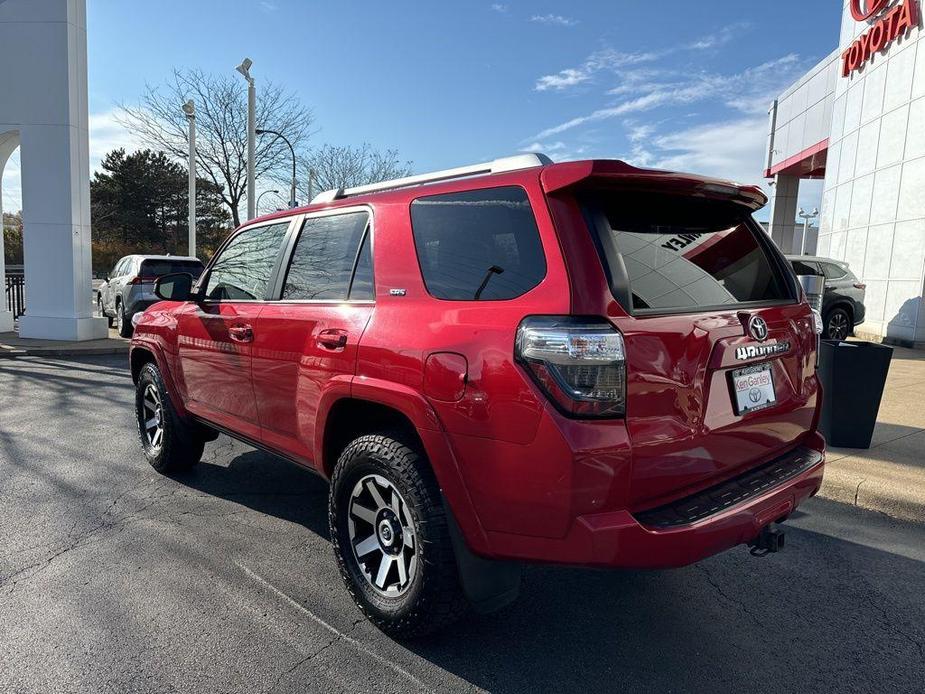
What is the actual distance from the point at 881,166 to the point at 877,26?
3.02m

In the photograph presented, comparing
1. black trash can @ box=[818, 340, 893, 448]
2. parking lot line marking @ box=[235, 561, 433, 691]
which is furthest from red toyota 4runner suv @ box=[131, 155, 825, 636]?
black trash can @ box=[818, 340, 893, 448]

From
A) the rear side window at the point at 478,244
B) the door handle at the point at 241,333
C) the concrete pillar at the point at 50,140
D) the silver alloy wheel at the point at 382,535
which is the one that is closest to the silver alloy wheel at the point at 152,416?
the door handle at the point at 241,333

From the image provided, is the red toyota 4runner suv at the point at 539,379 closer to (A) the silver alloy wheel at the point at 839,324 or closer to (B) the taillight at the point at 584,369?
(B) the taillight at the point at 584,369

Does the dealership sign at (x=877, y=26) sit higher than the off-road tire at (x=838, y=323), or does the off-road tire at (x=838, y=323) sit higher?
the dealership sign at (x=877, y=26)

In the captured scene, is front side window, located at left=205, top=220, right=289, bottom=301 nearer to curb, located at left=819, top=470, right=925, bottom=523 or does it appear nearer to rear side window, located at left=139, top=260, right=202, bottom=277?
curb, located at left=819, top=470, right=925, bottom=523

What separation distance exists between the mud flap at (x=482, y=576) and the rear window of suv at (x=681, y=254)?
107 cm

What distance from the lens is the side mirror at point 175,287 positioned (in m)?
4.22

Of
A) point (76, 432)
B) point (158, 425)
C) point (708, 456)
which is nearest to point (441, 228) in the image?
point (708, 456)

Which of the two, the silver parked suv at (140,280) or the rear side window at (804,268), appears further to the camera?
the silver parked suv at (140,280)

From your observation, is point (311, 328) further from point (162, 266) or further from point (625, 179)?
point (162, 266)

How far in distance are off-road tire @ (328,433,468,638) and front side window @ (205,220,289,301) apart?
1460mm

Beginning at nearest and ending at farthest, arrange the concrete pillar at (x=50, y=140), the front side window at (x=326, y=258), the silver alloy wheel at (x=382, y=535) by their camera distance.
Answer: the silver alloy wheel at (x=382, y=535) → the front side window at (x=326, y=258) → the concrete pillar at (x=50, y=140)

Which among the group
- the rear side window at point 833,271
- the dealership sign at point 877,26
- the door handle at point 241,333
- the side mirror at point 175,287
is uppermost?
the dealership sign at point 877,26

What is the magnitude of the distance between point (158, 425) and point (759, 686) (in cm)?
417
